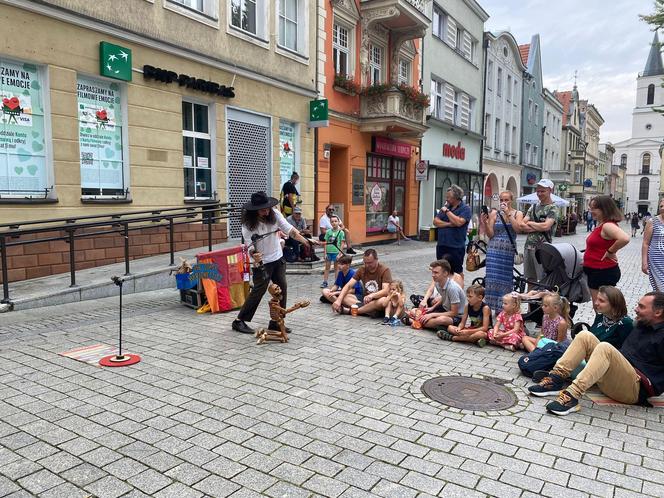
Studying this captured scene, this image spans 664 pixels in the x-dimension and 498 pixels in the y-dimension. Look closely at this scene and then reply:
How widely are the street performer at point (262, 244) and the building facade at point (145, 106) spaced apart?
4461 mm

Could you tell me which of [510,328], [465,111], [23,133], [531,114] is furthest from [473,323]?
[531,114]

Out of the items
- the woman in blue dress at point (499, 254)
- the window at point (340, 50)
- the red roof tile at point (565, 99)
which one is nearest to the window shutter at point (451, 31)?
the window at point (340, 50)

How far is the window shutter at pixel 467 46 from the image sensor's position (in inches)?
1017

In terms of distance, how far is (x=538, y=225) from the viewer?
6.62 m

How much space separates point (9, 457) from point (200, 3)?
1106 centimetres

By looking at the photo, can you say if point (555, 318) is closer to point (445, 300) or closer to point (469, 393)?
point (445, 300)

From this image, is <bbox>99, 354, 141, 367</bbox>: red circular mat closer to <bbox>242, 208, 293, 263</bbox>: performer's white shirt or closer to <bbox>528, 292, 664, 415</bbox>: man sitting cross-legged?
<bbox>242, 208, 293, 263</bbox>: performer's white shirt

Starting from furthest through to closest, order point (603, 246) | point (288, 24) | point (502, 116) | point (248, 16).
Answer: point (502, 116) < point (288, 24) < point (248, 16) < point (603, 246)

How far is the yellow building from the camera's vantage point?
855 cm

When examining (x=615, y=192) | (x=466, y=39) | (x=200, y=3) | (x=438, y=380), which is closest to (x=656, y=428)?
(x=438, y=380)

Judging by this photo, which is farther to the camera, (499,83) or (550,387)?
(499,83)

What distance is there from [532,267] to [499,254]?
0.56 meters

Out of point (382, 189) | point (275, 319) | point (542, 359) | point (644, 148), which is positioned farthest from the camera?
point (644, 148)

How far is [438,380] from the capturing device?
16.1ft
